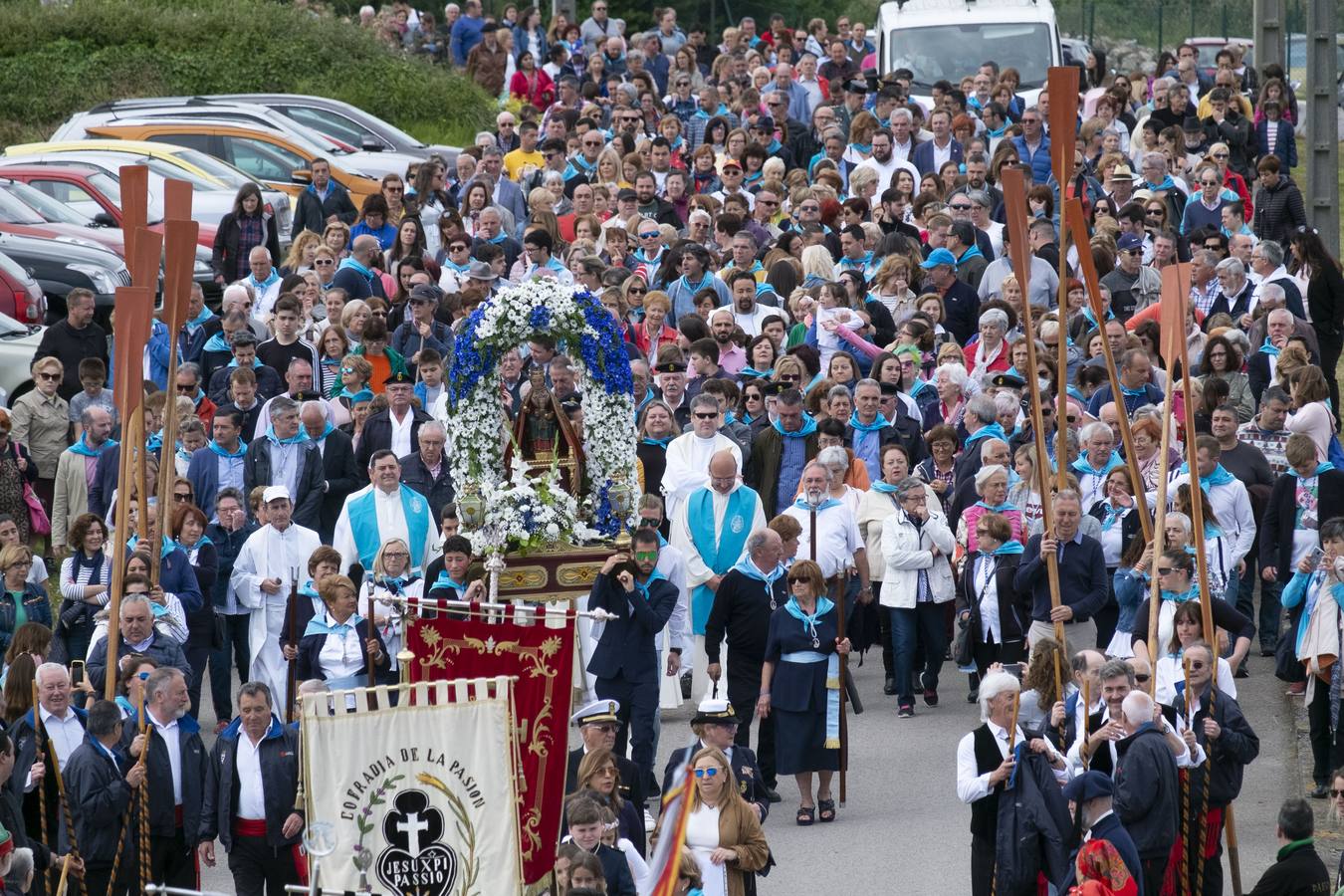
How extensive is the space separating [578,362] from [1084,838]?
489 cm

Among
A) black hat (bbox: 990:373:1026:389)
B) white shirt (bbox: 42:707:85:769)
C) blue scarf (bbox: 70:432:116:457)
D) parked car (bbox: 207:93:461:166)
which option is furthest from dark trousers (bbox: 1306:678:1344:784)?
parked car (bbox: 207:93:461:166)

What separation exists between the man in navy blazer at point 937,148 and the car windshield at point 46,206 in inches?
357

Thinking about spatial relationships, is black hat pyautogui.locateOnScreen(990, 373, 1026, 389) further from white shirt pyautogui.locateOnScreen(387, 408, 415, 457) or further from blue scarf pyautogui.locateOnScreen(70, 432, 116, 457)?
blue scarf pyautogui.locateOnScreen(70, 432, 116, 457)

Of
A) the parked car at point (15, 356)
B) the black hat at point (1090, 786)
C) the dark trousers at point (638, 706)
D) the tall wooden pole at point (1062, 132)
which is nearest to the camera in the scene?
the black hat at point (1090, 786)

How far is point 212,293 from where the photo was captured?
2442cm

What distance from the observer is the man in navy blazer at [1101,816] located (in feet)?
37.1

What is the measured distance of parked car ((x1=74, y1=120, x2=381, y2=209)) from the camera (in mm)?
28703

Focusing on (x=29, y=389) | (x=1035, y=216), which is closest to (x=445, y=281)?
(x=29, y=389)

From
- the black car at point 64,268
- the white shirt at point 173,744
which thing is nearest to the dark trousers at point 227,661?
the white shirt at point 173,744

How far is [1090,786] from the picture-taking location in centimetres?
1141

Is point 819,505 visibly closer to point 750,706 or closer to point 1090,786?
point 750,706

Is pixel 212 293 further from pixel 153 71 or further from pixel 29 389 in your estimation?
pixel 153 71

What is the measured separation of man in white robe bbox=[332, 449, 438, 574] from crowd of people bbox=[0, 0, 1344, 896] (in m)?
0.03

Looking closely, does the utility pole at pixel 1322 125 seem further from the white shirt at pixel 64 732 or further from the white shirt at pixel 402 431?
the white shirt at pixel 64 732
